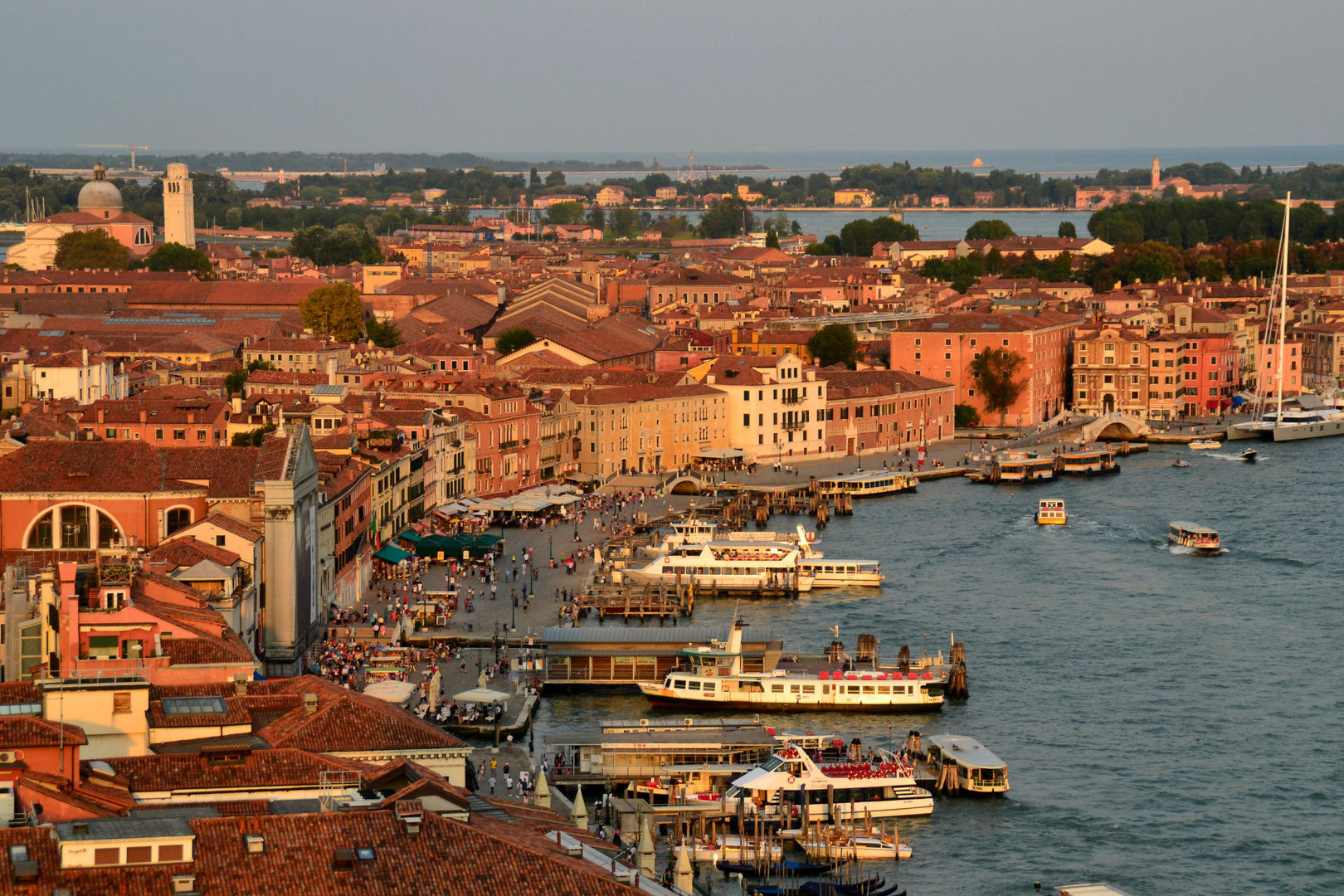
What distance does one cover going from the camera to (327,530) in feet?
92.4

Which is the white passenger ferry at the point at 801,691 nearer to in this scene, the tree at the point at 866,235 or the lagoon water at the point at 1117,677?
the lagoon water at the point at 1117,677

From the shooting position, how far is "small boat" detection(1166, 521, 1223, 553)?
3766 cm

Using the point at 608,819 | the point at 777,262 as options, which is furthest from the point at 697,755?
the point at 777,262

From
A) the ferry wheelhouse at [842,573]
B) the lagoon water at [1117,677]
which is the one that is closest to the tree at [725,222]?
the lagoon water at [1117,677]

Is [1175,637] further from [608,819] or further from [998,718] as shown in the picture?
[608,819]

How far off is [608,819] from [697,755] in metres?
2.28

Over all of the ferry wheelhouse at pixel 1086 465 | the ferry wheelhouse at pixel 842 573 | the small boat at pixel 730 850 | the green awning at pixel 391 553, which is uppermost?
the green awning at pixel 391 553

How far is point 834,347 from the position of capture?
58.3 m

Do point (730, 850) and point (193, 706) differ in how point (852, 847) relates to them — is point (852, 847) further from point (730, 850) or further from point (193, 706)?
point (193, 706)

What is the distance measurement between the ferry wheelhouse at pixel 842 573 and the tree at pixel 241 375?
1652 centimetres

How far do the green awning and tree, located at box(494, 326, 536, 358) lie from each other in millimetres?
21211

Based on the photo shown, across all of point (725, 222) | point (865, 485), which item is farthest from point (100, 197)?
point (865, 485)

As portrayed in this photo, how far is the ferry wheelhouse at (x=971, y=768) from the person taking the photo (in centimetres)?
2148

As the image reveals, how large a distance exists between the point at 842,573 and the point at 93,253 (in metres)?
57.7
